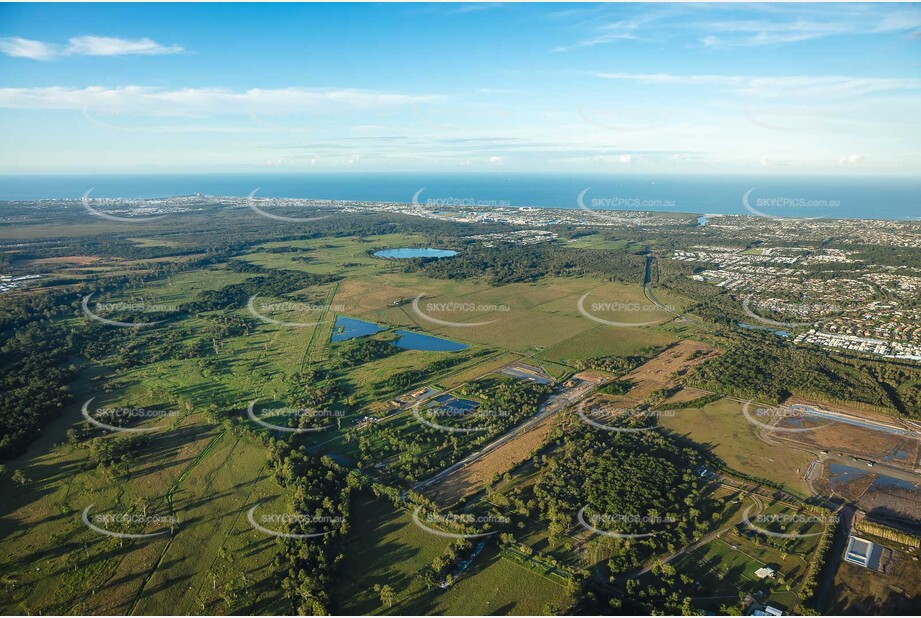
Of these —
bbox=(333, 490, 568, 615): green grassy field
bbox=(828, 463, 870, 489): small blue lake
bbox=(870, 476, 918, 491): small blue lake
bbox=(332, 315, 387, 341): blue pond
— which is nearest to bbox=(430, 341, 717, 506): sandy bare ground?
bbox=(333, 490, 568, 615): green grassy field

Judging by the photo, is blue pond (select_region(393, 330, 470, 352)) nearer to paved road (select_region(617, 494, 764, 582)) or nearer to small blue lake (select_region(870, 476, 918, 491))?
paved road (select_region(617, 494, 764, 582))

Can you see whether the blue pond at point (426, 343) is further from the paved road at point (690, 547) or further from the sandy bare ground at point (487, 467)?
the paved road at point (690, 547)

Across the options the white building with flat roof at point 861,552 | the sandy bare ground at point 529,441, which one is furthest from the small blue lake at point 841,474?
the sandy bare ground at point 529,441

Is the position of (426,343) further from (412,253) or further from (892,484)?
(412,253)

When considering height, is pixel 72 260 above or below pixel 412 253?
above

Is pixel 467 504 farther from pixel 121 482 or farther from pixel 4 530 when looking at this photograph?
pixel 4 530

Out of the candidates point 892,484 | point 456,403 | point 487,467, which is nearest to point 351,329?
point 456,403

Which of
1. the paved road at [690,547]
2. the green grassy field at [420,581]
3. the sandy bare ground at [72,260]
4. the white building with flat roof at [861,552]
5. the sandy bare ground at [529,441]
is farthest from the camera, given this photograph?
the sandy bare ground at [72,260]

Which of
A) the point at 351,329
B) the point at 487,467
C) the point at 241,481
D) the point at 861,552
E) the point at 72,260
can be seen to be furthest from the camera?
the point at 72,260
